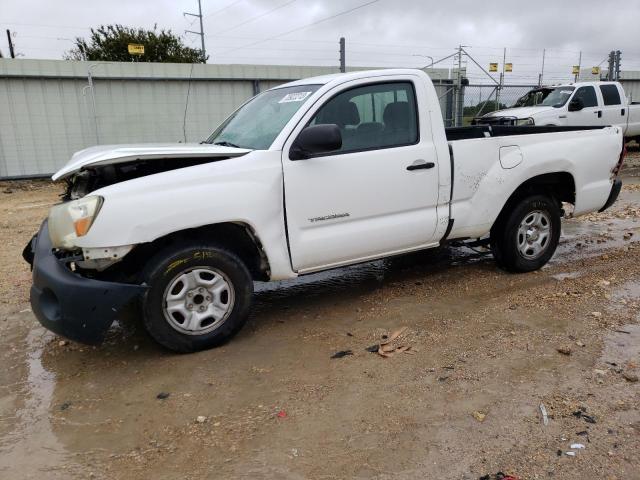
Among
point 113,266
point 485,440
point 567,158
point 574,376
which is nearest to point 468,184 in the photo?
point 567,158

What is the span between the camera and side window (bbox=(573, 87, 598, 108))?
45.2 feet

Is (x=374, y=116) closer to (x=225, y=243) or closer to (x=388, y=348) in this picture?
(x=225, y=243)

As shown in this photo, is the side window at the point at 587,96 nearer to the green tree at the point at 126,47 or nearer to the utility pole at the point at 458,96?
the utility pole at the point at 458,96

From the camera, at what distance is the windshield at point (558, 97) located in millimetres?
13453

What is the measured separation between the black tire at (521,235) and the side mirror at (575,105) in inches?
365

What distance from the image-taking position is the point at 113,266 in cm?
362

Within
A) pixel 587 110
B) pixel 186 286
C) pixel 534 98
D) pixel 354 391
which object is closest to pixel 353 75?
pixel 186 286

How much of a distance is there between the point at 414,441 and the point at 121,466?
1471 millimetres

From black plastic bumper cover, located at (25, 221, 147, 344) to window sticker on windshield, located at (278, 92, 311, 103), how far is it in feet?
6.15

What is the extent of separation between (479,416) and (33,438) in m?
2.44

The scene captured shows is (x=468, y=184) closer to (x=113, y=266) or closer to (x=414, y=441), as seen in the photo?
(x=414, y=441)

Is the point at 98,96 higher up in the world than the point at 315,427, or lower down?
higher up

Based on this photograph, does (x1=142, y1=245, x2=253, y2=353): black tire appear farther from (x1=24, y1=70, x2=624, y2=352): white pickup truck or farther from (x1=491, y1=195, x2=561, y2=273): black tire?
(x1=491, y1=195, x2=561, y2=273): black tire

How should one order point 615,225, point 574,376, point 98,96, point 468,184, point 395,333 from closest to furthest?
point 574,376, point 395,333, point 468,184, point 615,225, point 98,96
